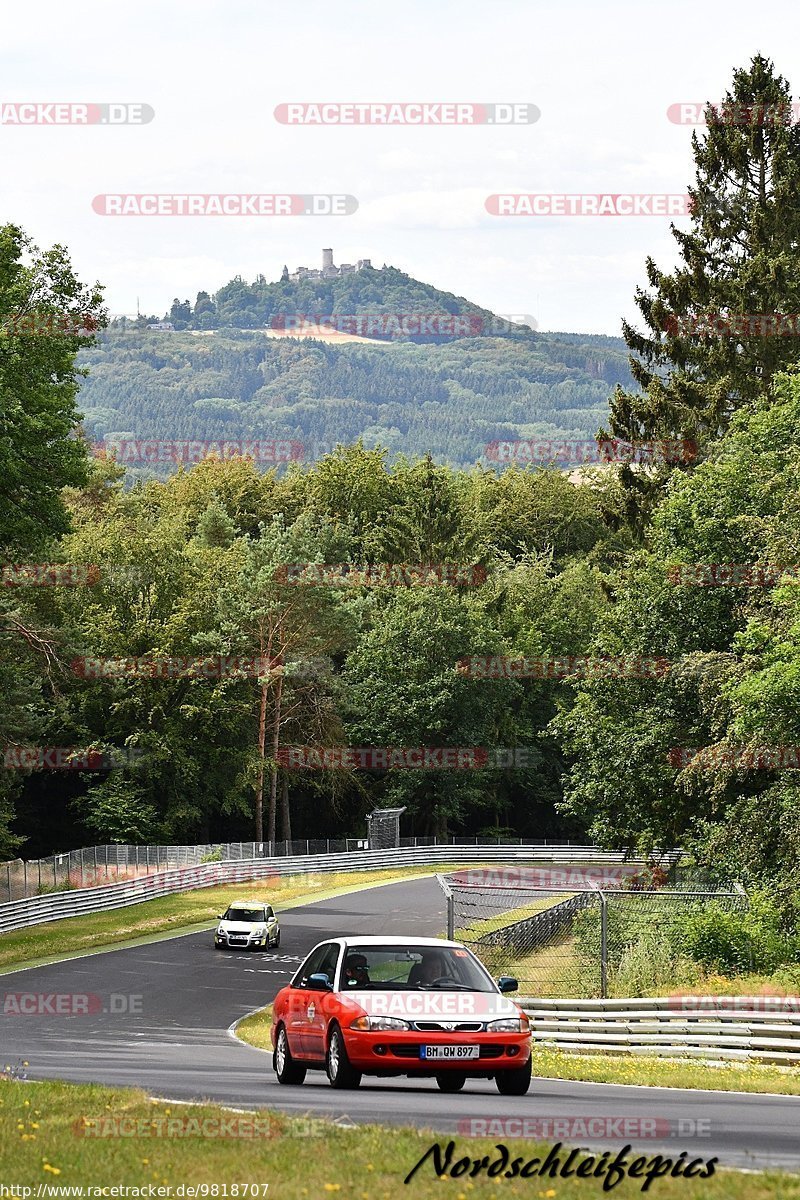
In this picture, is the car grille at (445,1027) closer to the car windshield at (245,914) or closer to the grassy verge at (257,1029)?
the grassy verge at (257,1029)

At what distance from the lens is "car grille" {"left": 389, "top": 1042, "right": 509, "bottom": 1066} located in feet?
47.1

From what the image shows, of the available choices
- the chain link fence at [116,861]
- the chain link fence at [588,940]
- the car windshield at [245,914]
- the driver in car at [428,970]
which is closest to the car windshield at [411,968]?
the driver in car at [428,970]

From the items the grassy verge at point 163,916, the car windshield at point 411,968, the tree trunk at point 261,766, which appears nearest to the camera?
the car windshield at point 411,968

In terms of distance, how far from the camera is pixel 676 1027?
21.3 m

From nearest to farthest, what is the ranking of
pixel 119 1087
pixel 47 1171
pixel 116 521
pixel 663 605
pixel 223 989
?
pixel 47 1171 < pixel 119 1087 < pixel 223 989 < pixel 663 605 < pixel 116 521

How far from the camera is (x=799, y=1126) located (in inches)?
474

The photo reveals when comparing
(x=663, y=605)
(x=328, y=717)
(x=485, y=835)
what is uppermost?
(x=663, y=605)

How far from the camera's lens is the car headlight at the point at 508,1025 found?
47.5ft

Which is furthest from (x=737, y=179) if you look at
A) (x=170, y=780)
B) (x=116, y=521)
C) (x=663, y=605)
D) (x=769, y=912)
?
(x=116, y=521)

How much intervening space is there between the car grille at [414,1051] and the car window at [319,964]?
1484 millimetres

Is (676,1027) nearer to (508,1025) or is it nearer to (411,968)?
(411,968)

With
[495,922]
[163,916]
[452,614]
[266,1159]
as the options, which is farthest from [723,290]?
[266,1159]

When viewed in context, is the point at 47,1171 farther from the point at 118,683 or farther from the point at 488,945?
the point at 118,683

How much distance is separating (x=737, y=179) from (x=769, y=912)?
110ft
